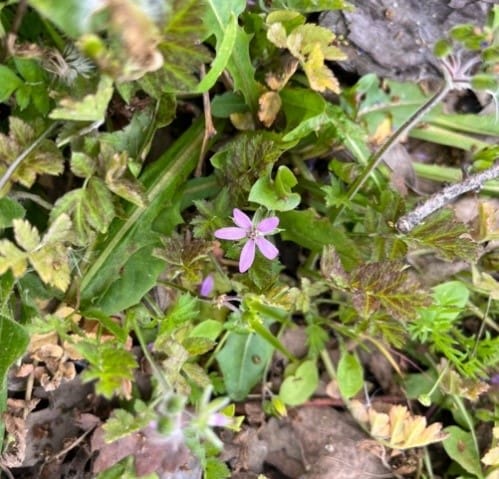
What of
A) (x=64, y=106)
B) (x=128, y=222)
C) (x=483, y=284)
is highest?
(x=64, y=106)

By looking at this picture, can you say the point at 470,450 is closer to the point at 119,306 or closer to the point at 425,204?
the point at 425,204

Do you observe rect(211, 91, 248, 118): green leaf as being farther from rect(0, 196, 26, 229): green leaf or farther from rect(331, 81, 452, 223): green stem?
rect(0, 196, 26, 229): green leaf

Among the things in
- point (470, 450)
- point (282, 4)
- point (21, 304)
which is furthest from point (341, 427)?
point (282, 4)

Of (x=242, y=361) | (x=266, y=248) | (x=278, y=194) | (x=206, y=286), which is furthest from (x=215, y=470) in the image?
(x=278, y=194)

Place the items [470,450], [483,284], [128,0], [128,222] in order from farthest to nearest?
[470,450]
[483,284]
[128,222]
[128,0]

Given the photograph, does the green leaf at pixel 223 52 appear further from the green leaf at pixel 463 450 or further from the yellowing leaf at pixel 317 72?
the green leaf at pixel 463 450

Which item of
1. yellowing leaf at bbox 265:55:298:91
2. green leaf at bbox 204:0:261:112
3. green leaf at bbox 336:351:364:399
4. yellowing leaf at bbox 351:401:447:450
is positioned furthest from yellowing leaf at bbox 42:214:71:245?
yellowing leaf at bbox 351:401:447:450
